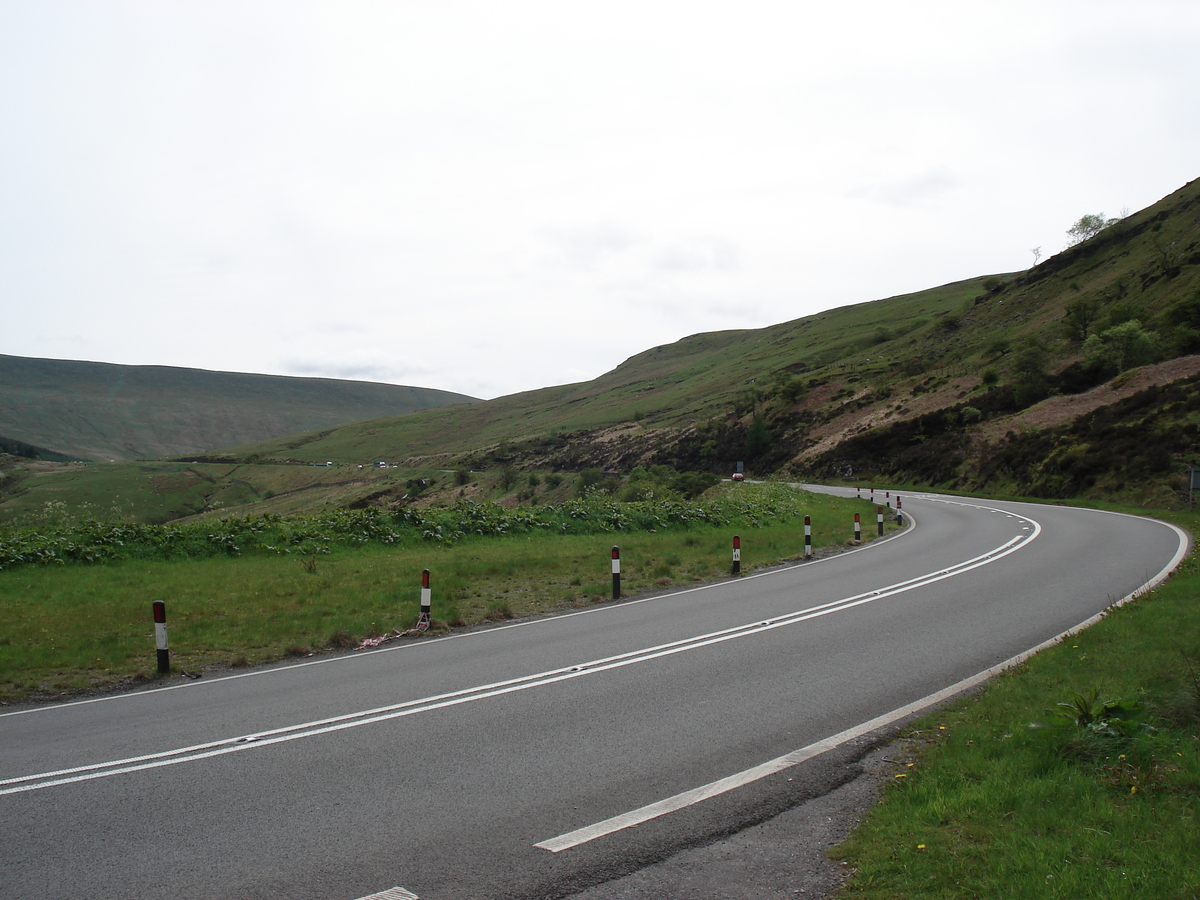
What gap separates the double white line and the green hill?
3136cm

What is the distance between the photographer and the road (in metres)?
4.58

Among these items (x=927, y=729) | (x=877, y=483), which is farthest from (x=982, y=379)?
(x=927, y=729)

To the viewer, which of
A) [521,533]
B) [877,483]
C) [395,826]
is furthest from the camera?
[877,483]

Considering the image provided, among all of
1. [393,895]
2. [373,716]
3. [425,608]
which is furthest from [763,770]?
[425,608]

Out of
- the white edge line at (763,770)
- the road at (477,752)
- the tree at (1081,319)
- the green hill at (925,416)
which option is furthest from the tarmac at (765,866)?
the tree at (1081,319)

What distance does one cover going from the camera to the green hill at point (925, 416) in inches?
1727

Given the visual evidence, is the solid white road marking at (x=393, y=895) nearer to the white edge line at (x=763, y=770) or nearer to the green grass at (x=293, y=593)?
the white edge line at (x=763, y=770)

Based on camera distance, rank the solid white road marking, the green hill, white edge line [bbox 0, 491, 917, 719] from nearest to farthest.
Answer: the solid white road marking < white edge line [bbox 0, 491, 917, 719] < the green hill

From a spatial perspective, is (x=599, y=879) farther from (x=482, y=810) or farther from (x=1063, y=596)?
(x=1063, y=596)

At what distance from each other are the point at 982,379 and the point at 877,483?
571 inches

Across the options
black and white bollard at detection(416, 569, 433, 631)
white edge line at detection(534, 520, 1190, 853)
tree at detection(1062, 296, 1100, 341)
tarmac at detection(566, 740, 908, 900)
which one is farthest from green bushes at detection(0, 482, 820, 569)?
tree at detection(1062, 296, 1100, 341)

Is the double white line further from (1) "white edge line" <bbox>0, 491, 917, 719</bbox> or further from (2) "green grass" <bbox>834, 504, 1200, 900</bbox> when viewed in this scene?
(2) "green grass" <bbox>834, 504, 1200, 900</bbox>

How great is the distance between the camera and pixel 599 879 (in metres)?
4.34

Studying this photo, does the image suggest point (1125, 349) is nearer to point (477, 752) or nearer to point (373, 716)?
point (373, 716)
